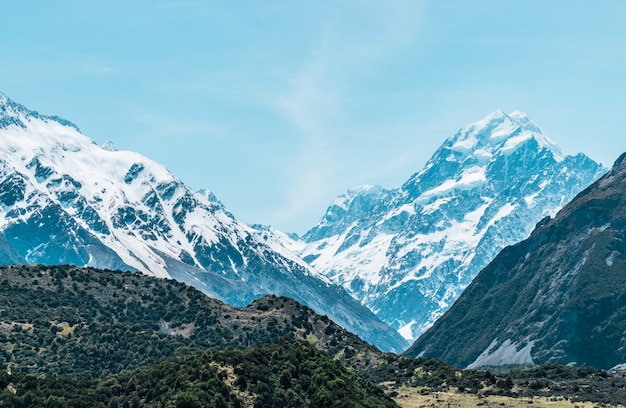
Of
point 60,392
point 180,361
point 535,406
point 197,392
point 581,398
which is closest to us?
point 197,392

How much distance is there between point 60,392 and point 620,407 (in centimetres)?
10406

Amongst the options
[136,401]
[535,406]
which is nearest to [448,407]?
[535,406]

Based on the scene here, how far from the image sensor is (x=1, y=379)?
14175 centimetres

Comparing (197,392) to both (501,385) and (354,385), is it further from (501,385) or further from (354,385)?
(501,385)

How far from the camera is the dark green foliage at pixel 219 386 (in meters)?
134

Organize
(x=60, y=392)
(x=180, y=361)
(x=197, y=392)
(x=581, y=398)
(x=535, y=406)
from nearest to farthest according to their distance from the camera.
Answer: (x=197, y=392), (x=60, y=392), (x=180, y=361), (x=535, y=406), (x=581, y=398)

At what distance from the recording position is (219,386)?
136m

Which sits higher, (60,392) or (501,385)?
(501,385)

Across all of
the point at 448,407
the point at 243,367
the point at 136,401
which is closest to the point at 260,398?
the point at 243,367

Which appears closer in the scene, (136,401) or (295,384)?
(136,401)

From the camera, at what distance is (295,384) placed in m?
146

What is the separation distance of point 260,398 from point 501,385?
79.6 meters

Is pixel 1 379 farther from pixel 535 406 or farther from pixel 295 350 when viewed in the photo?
pixel 535 406

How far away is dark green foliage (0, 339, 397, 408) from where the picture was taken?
134 m
